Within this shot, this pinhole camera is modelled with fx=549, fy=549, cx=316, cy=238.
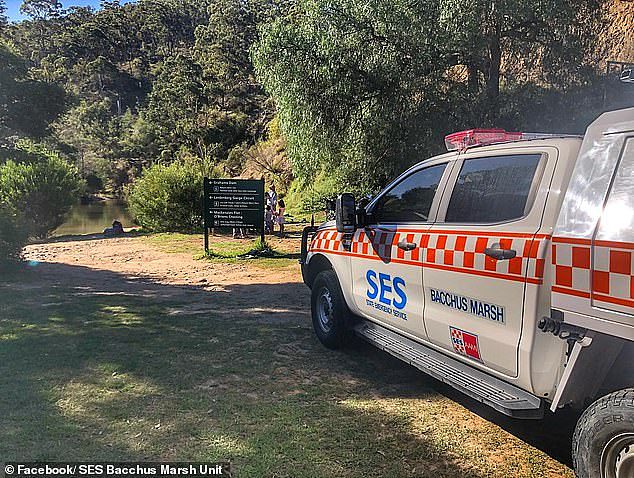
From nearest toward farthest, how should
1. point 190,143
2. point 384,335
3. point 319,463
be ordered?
point 319,463, point 384,335, point 190,143

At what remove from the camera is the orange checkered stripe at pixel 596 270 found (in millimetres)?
2477

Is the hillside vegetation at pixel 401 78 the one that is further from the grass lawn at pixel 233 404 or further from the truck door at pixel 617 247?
the truck door at pixel 617 247

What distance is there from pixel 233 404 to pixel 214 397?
22cm

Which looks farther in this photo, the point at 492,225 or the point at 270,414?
A: the point at 270,414

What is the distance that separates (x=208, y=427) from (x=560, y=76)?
504 inches

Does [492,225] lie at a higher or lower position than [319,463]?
higher

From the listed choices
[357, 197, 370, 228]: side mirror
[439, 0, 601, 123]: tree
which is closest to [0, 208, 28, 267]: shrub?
[357, 197, 370, 228]: side mirror

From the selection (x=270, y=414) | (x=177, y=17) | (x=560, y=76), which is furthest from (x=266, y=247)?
(x=177, y=17)

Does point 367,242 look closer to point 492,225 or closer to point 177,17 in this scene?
point 492,225

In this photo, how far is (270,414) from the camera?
13.4 ft

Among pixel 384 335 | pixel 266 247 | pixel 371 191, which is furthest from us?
pixel 371 191

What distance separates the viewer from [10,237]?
10203 millimetres

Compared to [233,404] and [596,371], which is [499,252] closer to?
[596,371]

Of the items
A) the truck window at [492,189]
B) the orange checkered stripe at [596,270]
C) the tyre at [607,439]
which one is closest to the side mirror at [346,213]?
the truck window at [492,189]
